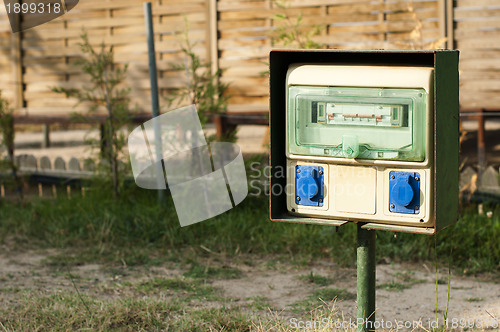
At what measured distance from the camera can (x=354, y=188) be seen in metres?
2.91

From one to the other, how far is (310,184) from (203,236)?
325 centimetres

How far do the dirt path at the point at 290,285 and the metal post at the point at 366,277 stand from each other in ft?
4.35

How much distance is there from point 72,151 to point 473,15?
7.31m

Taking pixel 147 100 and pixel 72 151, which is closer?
pixel 147 100

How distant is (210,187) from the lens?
21.7 feet

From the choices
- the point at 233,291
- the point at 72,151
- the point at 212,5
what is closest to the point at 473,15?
the point at 212,5

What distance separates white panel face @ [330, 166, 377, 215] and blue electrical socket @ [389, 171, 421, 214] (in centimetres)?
9

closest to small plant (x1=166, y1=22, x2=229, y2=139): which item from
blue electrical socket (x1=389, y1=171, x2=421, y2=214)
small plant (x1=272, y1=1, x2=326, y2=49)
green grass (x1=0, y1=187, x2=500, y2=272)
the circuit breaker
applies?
small plant (x1=272, y1=1, x2=326, y2=49)

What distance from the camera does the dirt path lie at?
4555 mm

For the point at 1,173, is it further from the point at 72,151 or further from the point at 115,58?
the point at 72,151

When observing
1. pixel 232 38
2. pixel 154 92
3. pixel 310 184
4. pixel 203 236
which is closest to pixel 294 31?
pixel 232 38

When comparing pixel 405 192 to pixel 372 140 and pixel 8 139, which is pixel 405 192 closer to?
pixel 372 140

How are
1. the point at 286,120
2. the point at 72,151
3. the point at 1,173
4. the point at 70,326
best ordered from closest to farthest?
1. the point at 286,120
2. the point at 70,326
3. the point at 1,173
4. the point at 72,151

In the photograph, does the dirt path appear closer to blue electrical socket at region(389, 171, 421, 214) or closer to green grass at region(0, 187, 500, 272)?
green grass at region(0, 187, 500, 272)
